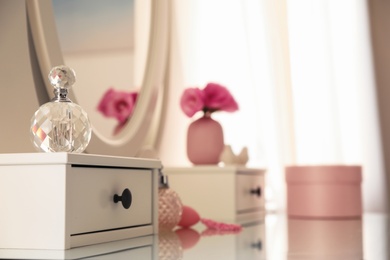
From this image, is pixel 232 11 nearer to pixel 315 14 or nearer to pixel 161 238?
pixel 315 14

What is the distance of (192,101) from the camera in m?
2.12

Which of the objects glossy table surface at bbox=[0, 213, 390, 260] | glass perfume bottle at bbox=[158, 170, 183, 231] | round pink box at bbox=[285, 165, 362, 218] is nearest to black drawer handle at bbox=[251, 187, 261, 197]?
round pink box at bbox=[285, 165, 362, 218]

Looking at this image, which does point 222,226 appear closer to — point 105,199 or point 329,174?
point 105,199

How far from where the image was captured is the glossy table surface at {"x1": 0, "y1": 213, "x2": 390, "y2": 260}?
994mm

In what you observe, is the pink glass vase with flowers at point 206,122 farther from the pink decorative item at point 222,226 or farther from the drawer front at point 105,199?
the drawer front at point 105,199

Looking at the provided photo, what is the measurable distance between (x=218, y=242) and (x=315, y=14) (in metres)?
1.55

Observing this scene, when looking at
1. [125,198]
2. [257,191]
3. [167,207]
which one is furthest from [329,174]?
[125,198]

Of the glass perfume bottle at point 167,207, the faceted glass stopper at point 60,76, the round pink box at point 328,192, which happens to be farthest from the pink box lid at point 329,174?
the faceted glass stopper at point 60,76

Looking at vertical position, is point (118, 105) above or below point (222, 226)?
above

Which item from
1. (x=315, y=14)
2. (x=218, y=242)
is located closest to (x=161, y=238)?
(x=218, y=242)

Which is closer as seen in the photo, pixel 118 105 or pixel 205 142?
pixel 118 105

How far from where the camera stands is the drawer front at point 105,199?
1021 mm

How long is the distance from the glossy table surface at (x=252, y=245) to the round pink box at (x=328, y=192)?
1.35 feet

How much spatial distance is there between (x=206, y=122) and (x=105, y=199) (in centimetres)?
102
